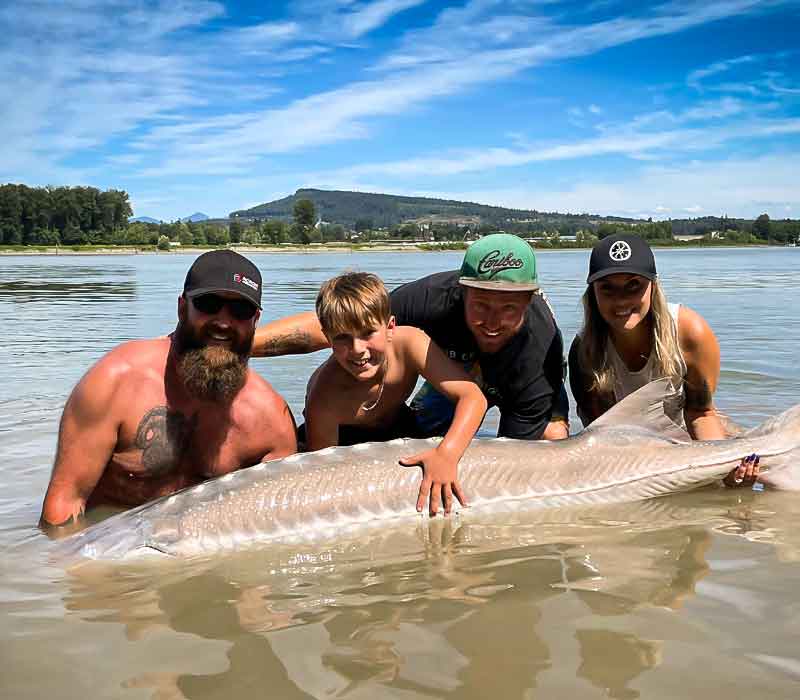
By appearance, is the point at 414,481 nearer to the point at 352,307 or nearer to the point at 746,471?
the point at 352,307

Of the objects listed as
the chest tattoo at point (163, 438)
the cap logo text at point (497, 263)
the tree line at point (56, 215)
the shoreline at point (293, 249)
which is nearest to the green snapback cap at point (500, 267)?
the cap logo text at point (497, 263)

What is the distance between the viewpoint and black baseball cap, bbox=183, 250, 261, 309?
4.12 metres

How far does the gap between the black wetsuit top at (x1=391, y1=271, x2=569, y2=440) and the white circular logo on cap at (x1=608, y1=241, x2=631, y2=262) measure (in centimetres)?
53

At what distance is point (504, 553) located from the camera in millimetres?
3977

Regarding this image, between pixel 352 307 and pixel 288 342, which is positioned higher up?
pixel 352 307

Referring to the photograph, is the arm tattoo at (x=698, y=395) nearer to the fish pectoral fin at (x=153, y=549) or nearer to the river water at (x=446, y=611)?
the river water at (x=446, y=611)

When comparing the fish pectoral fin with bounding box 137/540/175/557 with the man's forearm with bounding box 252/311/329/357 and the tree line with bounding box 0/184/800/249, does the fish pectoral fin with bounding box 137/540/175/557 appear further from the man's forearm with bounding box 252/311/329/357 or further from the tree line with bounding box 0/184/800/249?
the tree line with bounding box 0/184/800/249

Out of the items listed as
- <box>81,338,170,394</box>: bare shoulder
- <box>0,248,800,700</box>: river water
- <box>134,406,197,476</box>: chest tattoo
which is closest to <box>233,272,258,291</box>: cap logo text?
<box>81,338,170,394</box>: bare shoulder

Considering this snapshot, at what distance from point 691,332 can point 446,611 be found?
2.85 metres

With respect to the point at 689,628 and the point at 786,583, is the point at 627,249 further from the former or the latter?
the point at 689,628

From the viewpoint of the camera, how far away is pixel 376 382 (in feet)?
16.2

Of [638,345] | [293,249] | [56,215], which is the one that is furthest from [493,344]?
[56,215]

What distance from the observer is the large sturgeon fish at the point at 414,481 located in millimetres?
3988

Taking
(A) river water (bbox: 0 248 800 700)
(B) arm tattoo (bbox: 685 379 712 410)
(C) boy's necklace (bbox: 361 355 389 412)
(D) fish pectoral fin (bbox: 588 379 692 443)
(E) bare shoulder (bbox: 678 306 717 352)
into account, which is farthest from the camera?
(B) arm tattoo (bbox: 685 379 712 410)
